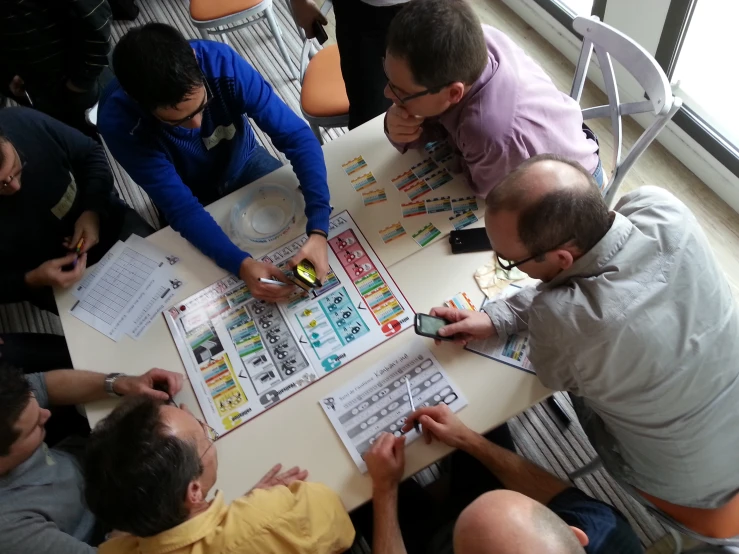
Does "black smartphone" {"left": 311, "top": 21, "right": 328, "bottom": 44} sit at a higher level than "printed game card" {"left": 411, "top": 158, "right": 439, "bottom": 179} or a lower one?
higher

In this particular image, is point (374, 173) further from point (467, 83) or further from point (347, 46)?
point (347, 46)

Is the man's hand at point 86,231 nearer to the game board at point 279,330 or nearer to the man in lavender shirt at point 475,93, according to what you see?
the game board at point 279,330

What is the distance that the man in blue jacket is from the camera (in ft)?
4.27

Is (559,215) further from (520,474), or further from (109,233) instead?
(109,233)

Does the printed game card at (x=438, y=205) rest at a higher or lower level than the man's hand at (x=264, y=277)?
higher

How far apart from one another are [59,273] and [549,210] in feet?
4.46

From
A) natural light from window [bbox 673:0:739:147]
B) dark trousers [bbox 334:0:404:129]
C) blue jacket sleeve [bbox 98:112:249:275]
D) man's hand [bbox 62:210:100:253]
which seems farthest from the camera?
natural light from window [bbox 673:0:739:147]

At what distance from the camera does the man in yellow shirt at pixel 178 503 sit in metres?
0.99

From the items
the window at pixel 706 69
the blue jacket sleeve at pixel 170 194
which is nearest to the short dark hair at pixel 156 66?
the blue jacket sleeve at pixel 170 194

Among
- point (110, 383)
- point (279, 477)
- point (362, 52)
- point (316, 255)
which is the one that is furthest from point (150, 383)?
point (362, 52)

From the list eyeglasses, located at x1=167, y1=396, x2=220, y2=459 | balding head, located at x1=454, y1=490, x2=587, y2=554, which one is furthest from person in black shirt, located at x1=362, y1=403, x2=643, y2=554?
eyeglasses, located at x1=167, y1=396, x2=220, y2=459

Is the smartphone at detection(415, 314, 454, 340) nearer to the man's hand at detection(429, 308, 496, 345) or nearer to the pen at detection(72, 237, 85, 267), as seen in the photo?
the man's hand at detection(429, 308, 496, 345)

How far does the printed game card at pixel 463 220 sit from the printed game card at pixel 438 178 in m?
0.13

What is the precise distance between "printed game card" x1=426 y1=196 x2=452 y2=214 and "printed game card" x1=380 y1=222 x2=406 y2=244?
3.8 inches
